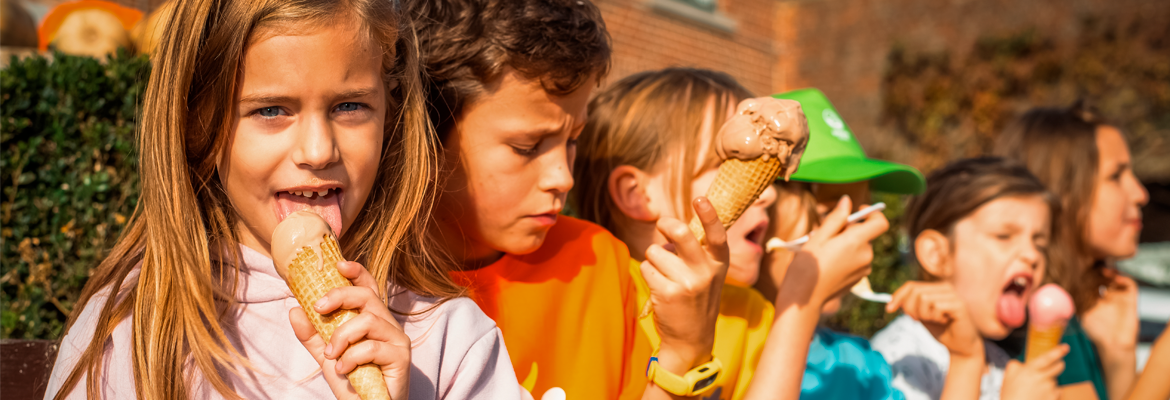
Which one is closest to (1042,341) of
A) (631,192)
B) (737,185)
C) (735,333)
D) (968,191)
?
(968,191)

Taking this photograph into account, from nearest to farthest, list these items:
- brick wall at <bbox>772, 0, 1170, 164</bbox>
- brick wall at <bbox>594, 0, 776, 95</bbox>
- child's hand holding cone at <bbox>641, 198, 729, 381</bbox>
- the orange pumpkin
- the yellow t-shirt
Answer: child's hand holding cone at <bbox>641, 198, 729, 381</bbox> < the yellow t-shirt < the orange pumpkin < brick wall at <bbox>594, 0, 776, 95</bbox> < brick wall at <bbox>772, 0, 1170, 164</bbox>

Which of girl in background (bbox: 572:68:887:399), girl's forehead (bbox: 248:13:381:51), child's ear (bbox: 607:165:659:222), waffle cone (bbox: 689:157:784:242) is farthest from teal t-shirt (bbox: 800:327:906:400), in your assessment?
girl's forehead (bbox: 248:13:381:51)

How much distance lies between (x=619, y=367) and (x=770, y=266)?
937 millimetres

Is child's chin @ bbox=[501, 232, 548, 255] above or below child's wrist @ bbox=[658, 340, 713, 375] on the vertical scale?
above

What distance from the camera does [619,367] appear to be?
227 cm

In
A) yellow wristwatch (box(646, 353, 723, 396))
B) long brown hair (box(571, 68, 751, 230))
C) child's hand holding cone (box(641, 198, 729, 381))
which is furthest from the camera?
long brown hair (box(571, 68, 751, 230))

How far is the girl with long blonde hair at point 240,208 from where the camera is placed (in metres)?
1.58

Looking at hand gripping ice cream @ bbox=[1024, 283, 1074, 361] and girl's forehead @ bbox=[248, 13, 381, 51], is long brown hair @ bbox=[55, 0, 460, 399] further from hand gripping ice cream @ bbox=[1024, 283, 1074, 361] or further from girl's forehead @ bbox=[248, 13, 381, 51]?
hand gripping ice cream @ bbox=[1024, 283, 1074, 361]

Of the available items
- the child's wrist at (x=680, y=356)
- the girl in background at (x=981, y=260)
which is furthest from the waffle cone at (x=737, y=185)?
the girl in background at (x=981, y=260)

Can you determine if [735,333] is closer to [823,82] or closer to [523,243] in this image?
[523,243]

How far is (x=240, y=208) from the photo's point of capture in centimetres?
168

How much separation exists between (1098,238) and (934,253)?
125 cm

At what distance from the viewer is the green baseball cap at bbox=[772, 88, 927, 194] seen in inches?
108

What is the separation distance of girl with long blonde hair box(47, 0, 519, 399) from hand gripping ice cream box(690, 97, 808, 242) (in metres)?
0.65
